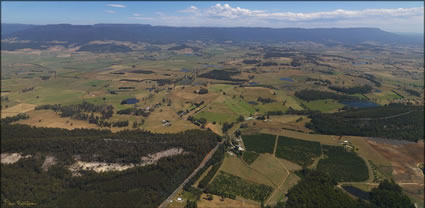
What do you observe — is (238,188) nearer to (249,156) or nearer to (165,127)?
(249,156)

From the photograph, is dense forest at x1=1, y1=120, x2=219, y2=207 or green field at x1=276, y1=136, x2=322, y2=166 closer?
dense forest at x1=1, y1=120, x2=219, y2=207

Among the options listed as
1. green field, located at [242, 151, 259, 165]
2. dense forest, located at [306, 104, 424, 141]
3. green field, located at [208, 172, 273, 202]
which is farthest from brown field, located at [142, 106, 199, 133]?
dense forest, located at [306, 104, 424, 141]

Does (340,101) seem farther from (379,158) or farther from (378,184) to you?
(378,184)

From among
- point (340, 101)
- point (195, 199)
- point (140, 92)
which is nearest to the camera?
point (195, 199)

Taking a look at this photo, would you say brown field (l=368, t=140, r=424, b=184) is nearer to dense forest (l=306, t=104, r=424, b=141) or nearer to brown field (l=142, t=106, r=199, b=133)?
dense forest (l=306, t=104, r=424, b=141)

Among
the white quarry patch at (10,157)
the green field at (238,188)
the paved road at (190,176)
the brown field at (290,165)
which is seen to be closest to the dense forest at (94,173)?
the paved road at (190,176)

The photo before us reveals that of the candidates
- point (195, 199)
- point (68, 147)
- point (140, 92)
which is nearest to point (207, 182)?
point (195, 199)
